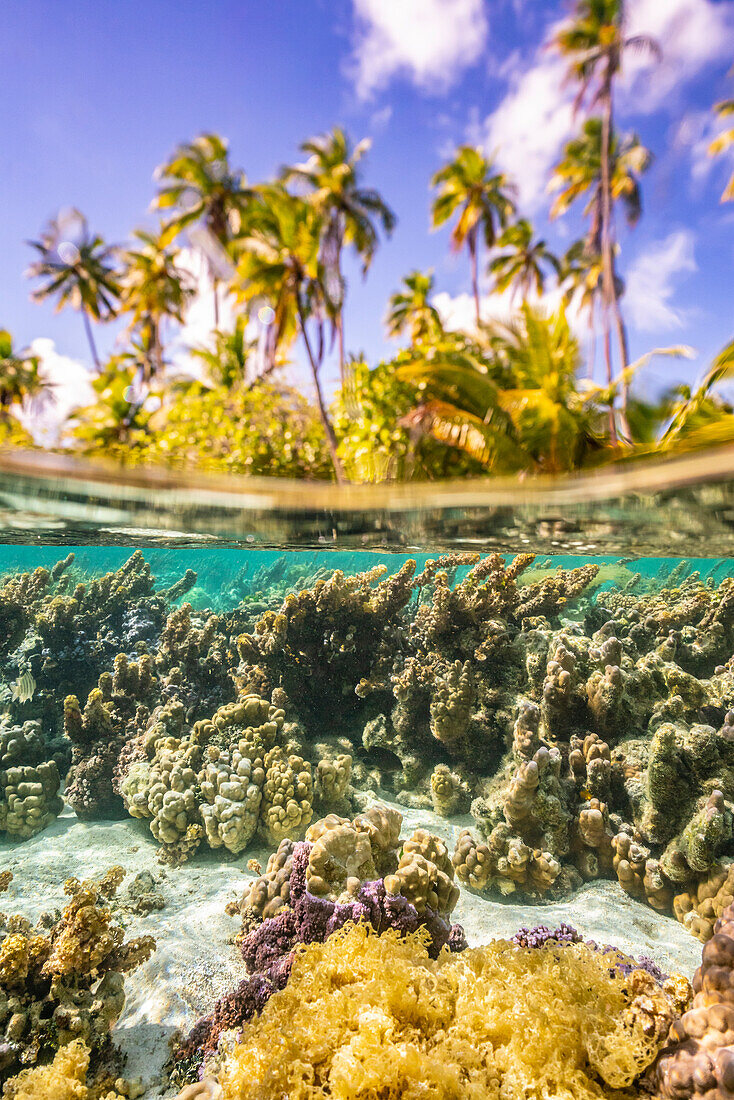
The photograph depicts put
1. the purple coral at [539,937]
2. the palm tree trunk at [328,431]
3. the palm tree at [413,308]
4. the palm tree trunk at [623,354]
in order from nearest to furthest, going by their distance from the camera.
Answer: the purple coral at [539,937]
the palm tree trunk at [623,354]
the palm tree trunk at [328,431]
the palm tree at [413,308]

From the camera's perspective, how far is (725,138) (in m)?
9.29

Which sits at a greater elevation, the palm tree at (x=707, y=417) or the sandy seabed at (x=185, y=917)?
the palm tree at (x=707, y=417)

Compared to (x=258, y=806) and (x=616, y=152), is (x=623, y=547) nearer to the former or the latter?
(x=258, y=806)

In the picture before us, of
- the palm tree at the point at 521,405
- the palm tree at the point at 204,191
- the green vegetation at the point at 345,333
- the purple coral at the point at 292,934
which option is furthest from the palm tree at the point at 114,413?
the purple coral at the point at 292,934

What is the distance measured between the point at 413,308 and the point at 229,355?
10.5 metres

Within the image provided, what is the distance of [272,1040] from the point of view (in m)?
3.52

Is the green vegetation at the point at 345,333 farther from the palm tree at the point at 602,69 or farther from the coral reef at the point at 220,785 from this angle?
the coral reef at the point at 220,785

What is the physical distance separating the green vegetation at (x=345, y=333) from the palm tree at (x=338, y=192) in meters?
0.07

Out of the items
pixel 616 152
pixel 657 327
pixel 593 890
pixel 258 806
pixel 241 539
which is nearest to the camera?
pixel 657 327

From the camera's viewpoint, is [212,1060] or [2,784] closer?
[212,1060]

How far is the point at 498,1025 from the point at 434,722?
4.80 m

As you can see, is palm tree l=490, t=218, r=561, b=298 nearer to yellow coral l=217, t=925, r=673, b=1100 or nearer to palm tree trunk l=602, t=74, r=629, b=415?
palm tree trunk l=602, t=74, r=629, b=415

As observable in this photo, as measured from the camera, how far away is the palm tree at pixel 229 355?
20406 mm

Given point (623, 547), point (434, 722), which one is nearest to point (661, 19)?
point (623, 547)
